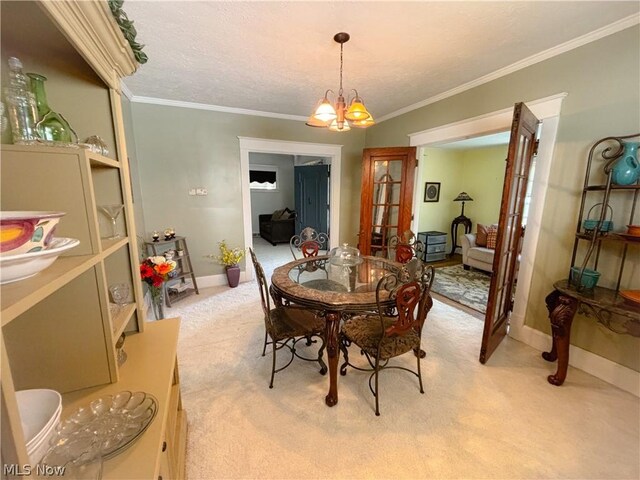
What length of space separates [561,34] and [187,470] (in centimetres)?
365

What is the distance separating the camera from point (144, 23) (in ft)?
5.75

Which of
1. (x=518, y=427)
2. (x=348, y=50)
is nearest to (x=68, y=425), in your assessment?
(x=518, y=427)

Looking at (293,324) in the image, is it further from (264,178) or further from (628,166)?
(264,178)

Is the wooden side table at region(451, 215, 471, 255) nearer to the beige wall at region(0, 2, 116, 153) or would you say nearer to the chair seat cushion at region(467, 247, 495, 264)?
the chair seat cushion at region(467, 247, 495, 264)

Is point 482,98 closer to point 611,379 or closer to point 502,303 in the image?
point 502,303

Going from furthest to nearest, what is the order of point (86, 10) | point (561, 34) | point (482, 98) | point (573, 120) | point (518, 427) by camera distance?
1. point (482, 98)
2. point (573, 120)
3. point (561, 34)
4. point (518, 427)
5. point (86, 10)

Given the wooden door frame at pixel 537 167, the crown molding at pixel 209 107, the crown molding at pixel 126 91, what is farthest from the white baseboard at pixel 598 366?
the crown molding at pixel 126 91

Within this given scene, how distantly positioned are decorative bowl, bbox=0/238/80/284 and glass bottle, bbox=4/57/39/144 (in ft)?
1.64

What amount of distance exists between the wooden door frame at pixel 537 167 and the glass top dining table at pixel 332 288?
121 cm

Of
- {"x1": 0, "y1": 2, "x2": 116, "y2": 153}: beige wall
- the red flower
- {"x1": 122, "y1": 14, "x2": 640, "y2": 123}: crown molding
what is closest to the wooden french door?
{"x1": 122, "y1": 14, "x2": 640, "y2": 123}: crown molding

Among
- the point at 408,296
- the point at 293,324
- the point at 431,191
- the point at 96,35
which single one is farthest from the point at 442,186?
the point at 96,35

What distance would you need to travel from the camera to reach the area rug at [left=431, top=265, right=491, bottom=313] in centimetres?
334

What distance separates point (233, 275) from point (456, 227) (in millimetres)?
4936

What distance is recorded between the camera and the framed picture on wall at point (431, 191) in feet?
18.5
